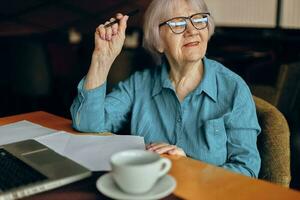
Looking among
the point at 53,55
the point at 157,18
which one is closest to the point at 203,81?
the point at 157,18

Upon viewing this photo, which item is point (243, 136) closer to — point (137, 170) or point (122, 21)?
point (122, 21)

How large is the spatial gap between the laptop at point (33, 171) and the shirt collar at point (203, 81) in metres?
0.48

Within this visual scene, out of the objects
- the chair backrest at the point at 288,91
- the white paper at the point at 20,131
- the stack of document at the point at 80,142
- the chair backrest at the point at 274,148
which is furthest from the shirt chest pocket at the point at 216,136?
the chair backrest at the point at 288,91

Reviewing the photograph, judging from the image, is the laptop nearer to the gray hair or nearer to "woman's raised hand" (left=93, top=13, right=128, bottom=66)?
"woman's raised hand" (left=93, top=13, right=128, bottom=66)

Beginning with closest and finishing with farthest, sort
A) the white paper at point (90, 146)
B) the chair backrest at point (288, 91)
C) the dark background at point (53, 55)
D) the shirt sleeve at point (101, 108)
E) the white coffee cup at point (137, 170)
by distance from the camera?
1. the white coffee cup at point (137, 170)
2. the white paper at point (90, 146)
3. the shirt sleeve at point (101, 108)
4. the dark background at point (53, 55)
5. the chair backrest at point (288, 91)

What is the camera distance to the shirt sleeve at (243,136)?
124 centimetres

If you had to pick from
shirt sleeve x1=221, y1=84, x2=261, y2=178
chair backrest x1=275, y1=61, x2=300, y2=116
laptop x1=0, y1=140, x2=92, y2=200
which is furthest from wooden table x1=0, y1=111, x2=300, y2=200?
chair backrest x1=275, y1=61, x2=300, y2=116

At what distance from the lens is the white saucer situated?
2.56 feet

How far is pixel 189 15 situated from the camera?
1.40 metres

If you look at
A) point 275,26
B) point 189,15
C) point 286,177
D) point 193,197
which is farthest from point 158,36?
point 275,26

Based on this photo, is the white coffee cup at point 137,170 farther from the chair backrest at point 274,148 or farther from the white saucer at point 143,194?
the chair backrest at point 274,148

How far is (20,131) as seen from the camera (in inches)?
51.9

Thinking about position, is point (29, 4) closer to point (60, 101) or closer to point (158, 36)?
point (60, 101)

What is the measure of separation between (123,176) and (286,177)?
66 centimetres
